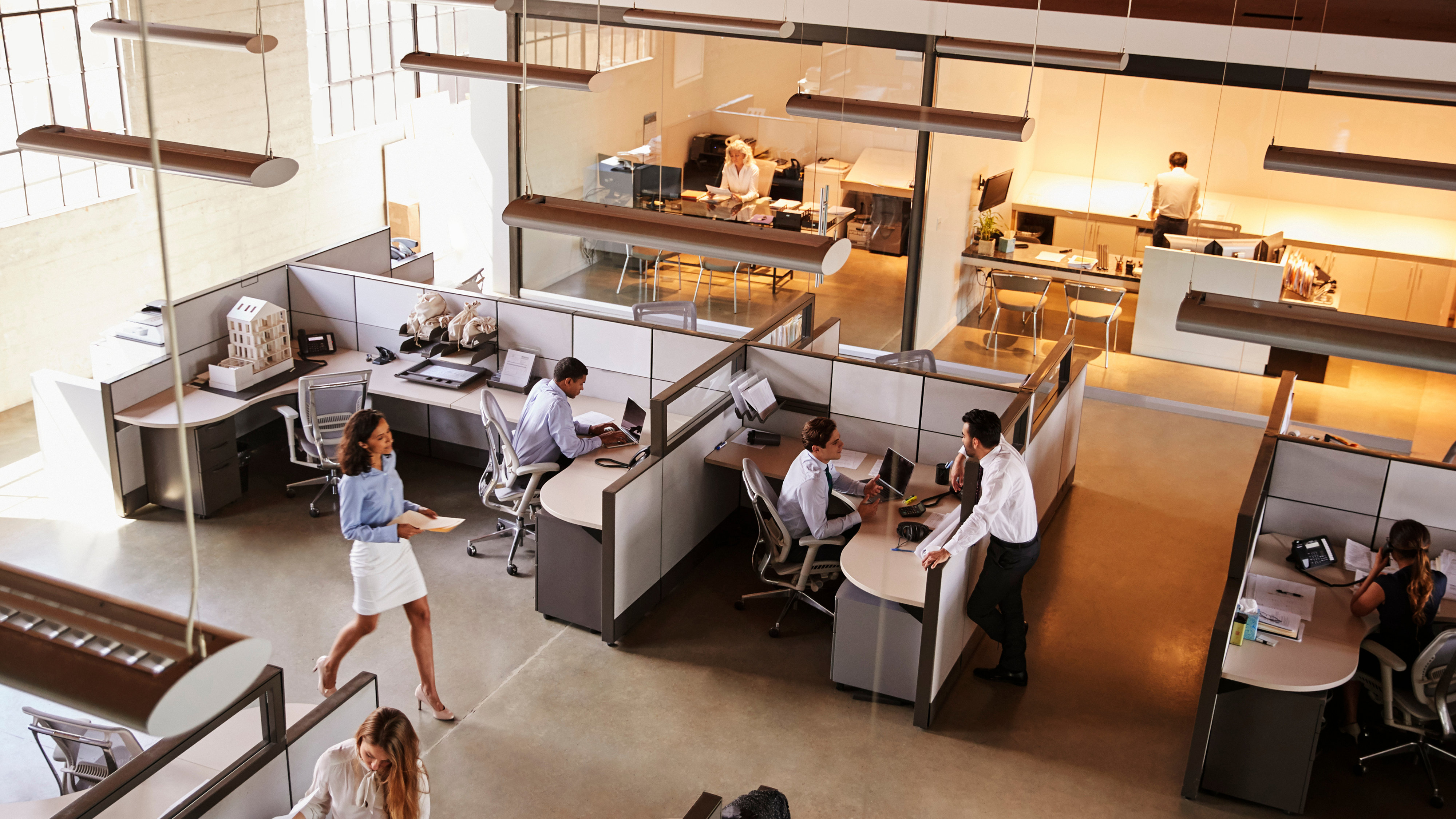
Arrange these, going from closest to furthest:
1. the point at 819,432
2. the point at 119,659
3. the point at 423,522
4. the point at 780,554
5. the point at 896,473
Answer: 1. the point at 119,659
2. the point at 423,522
3. the point at 819,432
4. the point at 780,554
5. the point at 896,473

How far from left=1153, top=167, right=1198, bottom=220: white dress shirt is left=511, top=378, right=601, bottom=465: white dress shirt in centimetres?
482

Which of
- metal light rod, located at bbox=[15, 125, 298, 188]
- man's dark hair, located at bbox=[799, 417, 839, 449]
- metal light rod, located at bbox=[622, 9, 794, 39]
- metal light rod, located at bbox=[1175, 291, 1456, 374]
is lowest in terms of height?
man's dark hair, located at bbox=[799, 417, 839, 449]

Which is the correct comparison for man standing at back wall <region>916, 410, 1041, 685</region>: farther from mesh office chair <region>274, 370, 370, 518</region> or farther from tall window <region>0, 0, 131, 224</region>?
tall window <region>0, 0, 131, 224</region>

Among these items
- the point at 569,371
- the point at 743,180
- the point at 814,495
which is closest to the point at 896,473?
the point at 814,495

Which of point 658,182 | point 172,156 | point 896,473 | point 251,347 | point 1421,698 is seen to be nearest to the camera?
point 1421,698

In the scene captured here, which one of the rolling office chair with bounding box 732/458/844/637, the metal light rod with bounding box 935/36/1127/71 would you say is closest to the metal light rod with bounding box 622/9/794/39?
the metal light rod with bounding box 935/36/1127/71

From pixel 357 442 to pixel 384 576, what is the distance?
0.59 meters

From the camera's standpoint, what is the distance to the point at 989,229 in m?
8.96

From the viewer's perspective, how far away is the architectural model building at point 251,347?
21.6 feet

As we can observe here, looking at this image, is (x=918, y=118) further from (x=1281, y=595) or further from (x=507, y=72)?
(x=1281, y=595)

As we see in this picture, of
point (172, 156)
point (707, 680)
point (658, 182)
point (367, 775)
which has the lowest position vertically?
point (707, 680)

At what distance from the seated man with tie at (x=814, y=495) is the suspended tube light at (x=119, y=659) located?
3.62m

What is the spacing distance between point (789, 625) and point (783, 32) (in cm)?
314

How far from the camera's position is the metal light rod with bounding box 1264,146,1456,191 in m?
4.62
